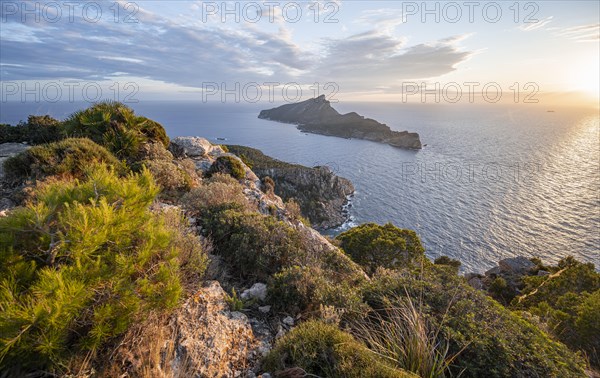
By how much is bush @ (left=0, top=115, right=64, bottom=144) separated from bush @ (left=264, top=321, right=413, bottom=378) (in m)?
13.4

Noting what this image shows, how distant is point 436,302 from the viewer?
4285 millimetres

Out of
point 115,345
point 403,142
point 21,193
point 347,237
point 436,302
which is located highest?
point 403,142

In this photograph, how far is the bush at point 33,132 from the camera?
39.0ft

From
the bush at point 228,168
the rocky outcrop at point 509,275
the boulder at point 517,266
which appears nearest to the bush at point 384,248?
the bush at point 228,168

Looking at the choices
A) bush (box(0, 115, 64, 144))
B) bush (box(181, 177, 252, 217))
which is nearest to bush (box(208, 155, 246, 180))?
bush (box(181, 177, 252, 217))

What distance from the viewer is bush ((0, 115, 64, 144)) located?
11891mm

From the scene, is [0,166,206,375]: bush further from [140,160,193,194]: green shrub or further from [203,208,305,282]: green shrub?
[140,160,193,194]: green shrub

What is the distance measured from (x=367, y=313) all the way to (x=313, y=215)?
184ft

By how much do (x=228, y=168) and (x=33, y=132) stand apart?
8895 millimetres

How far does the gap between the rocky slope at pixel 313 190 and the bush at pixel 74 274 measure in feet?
180

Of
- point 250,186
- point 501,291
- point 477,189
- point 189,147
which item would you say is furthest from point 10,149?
point 477,189

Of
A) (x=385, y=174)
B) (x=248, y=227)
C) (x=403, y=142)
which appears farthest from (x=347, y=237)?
(x=403, y=142)

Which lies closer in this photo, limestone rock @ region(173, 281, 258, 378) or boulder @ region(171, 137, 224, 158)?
limestone rock @ region(173, 281, 258, 378)

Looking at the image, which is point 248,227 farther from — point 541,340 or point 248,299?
point 541,340
